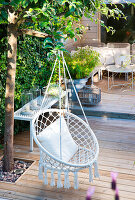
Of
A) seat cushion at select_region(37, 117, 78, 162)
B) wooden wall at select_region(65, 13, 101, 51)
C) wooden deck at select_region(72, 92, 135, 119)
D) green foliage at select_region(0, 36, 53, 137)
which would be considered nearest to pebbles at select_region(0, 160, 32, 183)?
seat cushion at select_region(37, 117, 78, 162)

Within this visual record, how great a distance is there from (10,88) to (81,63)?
9.99 feet

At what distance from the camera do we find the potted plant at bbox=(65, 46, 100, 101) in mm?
6125

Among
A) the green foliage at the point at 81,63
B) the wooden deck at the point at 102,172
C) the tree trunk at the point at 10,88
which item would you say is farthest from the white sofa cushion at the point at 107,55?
the tree trunk at the point at 10,88

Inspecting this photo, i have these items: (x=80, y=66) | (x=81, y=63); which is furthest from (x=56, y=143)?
(x=81, y=63)

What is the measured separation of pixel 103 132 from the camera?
5.07 meters

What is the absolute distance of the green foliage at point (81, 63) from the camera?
6142mm

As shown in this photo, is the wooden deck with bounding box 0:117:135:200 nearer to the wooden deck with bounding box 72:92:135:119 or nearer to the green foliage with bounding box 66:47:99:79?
the wooden deck with bounding box 72:92:135:119

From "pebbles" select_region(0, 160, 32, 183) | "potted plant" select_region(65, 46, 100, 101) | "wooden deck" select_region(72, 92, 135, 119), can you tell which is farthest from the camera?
"potted plant" select_region(65, 46, 100, 101)

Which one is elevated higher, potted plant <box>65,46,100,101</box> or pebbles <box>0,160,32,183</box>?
potted plant <box>65,46,100,101</box>

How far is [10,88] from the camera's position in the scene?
3.55 metres

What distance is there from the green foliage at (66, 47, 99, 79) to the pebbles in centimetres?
261

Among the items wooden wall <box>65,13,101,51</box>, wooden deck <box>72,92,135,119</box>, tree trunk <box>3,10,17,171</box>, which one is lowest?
wooden deck <box>72,92,135,119</box>

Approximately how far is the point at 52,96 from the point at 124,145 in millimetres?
1500

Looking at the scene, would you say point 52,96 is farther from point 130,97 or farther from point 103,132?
point 130,97
